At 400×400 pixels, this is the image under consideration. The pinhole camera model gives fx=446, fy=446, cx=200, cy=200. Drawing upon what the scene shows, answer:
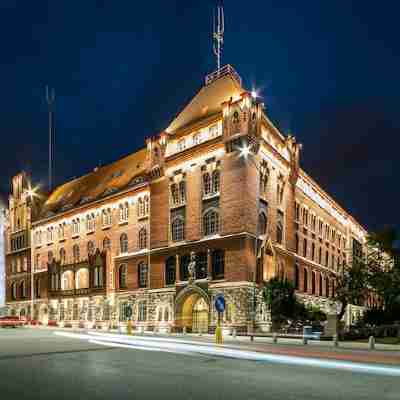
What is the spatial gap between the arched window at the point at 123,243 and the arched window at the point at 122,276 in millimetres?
1735

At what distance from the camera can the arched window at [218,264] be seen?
126ft

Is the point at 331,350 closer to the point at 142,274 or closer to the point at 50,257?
the point at 142,274

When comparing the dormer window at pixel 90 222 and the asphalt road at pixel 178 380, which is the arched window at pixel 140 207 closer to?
the dormer window at pixel 90 222

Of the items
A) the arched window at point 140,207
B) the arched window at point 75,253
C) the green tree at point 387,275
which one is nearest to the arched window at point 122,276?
the arched window at point 140,207

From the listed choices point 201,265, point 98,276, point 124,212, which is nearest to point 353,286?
point 201,265

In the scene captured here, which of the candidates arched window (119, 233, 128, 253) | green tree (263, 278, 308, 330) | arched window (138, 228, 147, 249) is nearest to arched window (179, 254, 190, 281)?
arched window (138, 228, 147, 249)

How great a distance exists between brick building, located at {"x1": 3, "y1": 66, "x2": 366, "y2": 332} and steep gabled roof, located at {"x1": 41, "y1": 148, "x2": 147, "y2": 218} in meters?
0.33

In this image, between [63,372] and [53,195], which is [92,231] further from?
[63,372]

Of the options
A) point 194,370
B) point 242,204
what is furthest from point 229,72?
point 194,370

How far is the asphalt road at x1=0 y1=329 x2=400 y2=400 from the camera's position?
934cm

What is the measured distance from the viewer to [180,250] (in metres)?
41.9

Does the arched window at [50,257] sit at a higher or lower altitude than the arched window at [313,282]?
higher

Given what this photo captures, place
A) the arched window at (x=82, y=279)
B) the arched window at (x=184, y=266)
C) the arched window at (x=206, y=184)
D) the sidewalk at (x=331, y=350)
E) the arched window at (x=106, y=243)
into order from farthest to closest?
the arched window at (x=82, y=279), the arched window at (x=106, y=243), the arched window at (x=184, y=266), the arched window at (x=206, y=184), the sidewalk at (x=331, y=350)

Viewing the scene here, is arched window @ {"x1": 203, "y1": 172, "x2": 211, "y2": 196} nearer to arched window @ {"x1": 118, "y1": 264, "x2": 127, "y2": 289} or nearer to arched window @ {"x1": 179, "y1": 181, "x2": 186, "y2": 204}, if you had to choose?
arched window @ {"x1": 179, "y1": 181, "x2": 186, "y2": 204}
